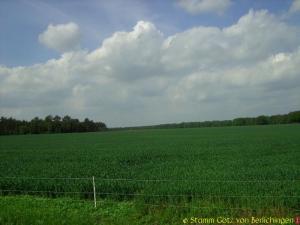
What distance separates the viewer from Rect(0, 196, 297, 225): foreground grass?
1018 cm

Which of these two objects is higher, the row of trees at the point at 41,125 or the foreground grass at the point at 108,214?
the row of trees at the point at 41,125

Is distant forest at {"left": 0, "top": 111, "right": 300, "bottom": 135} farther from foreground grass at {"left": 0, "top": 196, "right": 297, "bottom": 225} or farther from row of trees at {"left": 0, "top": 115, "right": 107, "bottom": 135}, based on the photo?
foreground grass at {"left": 0, "top": 196, "right": 297, "bottom": 225}

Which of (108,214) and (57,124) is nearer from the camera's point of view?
(108,214)

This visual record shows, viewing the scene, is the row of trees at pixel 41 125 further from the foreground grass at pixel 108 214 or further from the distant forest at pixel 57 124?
the foreground grass at pixel 108 214

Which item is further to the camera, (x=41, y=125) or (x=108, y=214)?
(x=41, y=125)

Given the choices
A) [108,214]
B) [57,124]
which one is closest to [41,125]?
[57,124]

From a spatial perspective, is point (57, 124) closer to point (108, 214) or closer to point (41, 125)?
point (41, 125)

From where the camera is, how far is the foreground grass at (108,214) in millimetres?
10180

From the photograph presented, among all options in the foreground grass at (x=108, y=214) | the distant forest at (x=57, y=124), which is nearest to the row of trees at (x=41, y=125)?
the distant forest at (x=57, y=124)

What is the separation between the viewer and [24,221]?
393 inches

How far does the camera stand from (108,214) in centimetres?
1130

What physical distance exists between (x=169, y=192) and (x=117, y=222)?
125 inches

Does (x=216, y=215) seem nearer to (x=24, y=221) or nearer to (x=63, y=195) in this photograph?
(x=24, y=221)

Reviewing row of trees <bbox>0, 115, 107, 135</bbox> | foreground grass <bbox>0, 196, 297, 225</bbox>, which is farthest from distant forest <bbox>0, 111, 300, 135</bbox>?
foreground grass <bbox>0, 196, 297, 225</bbox>
